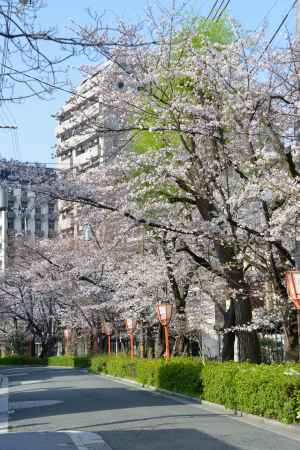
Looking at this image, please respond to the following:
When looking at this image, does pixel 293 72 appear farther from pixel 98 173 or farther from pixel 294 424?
pixel 98 173

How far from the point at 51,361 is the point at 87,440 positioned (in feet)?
158

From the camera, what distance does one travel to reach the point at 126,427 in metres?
13.2

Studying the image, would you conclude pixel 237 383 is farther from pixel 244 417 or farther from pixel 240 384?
pixel 244 417

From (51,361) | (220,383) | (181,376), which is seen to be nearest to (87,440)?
(220,383)

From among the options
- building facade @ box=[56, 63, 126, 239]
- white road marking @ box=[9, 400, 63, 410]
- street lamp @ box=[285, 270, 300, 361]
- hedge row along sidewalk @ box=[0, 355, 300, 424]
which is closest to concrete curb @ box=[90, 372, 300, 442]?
hedge row along sidewalk @ box=[0, 355, 300, 424]

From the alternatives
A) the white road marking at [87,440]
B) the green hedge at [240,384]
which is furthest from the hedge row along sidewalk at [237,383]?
the white road marking at [87,440]

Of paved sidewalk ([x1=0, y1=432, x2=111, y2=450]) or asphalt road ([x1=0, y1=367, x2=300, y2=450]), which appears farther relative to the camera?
asphalt road ([x1=0, y1=367, x2=300, y2=450])

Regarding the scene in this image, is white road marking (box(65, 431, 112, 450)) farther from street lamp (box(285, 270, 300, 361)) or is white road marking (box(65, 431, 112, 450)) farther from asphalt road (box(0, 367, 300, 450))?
street lamp (box(285, 270, 300, 361))

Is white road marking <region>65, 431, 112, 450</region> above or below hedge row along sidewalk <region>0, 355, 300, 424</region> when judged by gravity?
below

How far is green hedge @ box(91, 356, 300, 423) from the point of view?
12852 mm

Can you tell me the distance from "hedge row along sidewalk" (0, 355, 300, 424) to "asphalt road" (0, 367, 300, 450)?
558 mm

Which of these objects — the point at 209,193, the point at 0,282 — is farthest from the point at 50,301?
the point at 209,193

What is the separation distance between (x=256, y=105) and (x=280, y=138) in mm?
1535

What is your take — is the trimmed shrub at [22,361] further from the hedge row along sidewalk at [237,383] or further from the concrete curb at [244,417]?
the concrete curb at [244,417]
